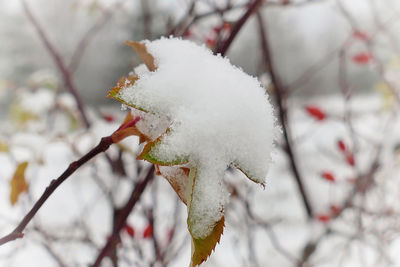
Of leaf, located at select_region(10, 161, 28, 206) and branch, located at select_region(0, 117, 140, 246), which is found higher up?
branch, located at select_region(0, 117, 140, 246)

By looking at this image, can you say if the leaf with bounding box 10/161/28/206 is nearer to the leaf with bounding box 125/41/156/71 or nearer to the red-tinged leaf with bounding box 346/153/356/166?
the leaf with bounding box 125/41/156/71

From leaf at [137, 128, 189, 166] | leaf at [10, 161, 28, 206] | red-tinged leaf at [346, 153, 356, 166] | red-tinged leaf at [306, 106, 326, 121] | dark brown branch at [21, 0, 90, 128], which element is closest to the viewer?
leaf at [137, 128, 189, 166]

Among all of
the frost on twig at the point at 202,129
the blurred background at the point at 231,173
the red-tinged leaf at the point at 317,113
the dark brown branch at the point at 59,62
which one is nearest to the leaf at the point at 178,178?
the frost on twig at the point at 202,129

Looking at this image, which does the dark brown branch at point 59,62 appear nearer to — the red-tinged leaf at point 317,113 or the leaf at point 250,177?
the leaf at point 250,177

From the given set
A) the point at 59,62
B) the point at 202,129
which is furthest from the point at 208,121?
the point at 59,62

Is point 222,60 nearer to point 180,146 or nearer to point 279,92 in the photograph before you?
point 180,146

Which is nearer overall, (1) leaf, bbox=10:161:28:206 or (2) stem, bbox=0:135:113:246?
(2) stem, bbox=0:135:113:246

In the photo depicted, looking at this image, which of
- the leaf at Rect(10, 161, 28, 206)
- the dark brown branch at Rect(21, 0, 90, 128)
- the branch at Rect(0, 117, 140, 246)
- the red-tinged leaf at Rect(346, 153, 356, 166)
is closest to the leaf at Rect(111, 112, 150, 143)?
the branch at Rect(0, 117, 140, 246)
